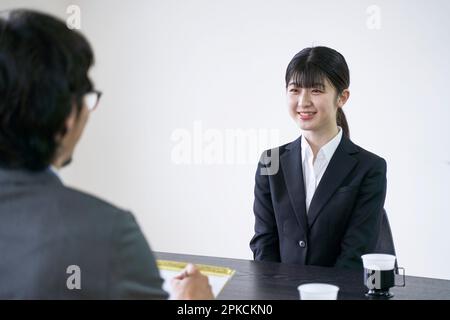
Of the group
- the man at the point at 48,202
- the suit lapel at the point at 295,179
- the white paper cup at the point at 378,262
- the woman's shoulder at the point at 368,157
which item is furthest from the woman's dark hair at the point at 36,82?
the woman's shoulder at the point at 368,157

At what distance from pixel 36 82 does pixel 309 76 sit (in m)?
1.15

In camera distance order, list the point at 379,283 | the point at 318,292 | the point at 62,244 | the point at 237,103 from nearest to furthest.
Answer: the point at 62,244 < the point at 318,292 < the point at 379,283 < the point at 237,103

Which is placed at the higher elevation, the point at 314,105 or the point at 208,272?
the point at 314,105

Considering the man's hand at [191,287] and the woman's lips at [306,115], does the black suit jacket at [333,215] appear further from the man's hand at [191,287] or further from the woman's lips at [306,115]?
the man's hand at [191,287]

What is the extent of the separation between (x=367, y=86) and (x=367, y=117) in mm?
177

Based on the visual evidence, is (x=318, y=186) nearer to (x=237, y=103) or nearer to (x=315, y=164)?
(x=315, y=164)

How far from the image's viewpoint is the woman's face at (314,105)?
71.5 inches

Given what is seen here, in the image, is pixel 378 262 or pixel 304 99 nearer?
pixel 378 262

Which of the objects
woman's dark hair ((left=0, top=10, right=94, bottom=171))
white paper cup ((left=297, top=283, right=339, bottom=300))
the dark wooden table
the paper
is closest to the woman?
the dark wooden table

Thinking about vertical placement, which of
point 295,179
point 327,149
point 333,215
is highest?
point 327,149

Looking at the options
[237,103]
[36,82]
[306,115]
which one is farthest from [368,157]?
[237,103]

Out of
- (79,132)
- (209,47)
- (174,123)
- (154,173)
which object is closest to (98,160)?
(154,173)

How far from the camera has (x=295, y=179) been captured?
182 cm
